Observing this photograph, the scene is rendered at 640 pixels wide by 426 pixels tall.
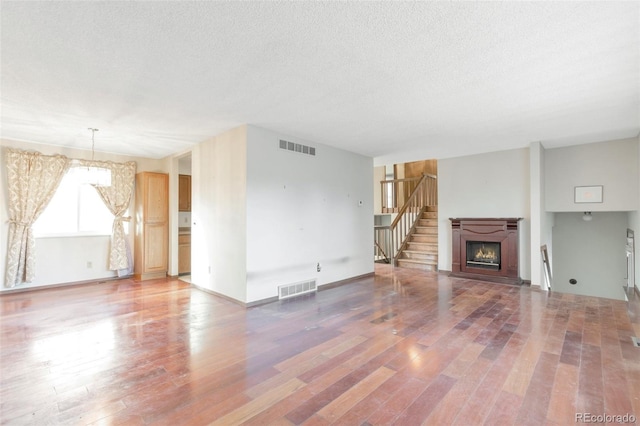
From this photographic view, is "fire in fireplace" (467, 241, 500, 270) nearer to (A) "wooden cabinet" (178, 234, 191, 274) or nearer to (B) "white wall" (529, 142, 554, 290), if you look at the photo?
(B) "white wall" (529, 142, 554, 290)

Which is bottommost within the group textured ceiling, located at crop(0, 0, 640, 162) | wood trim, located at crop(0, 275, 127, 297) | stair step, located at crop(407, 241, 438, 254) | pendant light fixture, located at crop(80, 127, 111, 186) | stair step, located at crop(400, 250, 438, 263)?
wood trim, located at crop(0, 275, 127, 297)

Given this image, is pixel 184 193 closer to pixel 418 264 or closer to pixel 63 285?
pixel 63 285

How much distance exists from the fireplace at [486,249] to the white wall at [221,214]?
4.74 metres

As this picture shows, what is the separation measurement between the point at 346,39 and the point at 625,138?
19.9 ft

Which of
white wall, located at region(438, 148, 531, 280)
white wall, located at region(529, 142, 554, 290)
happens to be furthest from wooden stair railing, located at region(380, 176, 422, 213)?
white wall, located at region(529, 142, 554, 290)

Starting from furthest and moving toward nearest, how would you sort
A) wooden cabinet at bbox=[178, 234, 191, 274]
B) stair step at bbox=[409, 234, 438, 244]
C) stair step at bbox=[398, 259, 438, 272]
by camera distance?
stair step at bbox=[409, 234, 438, 244] < stair step at bbox=[398, 259, 438, 272] < wooden cabinet at bbox=[178, 234, 191, 274]

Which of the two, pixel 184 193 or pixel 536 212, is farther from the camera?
pixel 184 193

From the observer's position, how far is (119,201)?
254 inches

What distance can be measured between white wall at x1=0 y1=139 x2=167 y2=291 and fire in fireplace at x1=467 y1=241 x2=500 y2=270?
7.68 metres

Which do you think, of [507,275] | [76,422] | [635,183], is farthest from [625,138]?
[76,422]

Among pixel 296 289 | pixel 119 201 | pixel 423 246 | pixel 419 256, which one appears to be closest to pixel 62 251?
pixel 119 201

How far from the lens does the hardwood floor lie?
2.06 metres

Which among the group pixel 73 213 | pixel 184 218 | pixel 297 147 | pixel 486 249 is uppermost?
pixel 297 147

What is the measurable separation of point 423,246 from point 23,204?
27.6 feet
